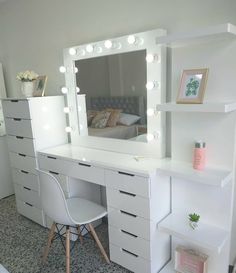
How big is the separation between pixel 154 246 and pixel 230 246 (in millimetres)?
557

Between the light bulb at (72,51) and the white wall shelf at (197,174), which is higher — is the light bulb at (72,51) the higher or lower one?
the higher one

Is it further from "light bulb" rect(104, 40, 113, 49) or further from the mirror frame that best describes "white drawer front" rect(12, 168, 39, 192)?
"light bulb" rect(104, 40, 113, 49)

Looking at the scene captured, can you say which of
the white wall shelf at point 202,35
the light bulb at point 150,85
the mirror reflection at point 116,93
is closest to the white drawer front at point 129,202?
the mirror reflection at point 116,93

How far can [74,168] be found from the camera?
2.14 metres

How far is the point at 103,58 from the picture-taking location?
2199 mm

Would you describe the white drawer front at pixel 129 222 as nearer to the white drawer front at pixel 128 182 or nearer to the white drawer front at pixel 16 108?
the white drawer front at pixel 128 182

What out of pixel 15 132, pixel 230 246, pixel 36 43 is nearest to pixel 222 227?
pixel 230 246

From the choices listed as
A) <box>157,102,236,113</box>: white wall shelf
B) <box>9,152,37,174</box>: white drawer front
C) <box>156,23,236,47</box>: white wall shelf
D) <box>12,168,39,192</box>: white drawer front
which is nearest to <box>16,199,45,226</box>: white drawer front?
<box>12,168,39,192</box>: white drawer front

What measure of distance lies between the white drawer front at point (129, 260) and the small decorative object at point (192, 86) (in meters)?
1.18

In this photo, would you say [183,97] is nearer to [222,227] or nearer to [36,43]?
[222,227]

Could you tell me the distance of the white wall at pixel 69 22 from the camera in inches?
68.1

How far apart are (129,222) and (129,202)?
160mm

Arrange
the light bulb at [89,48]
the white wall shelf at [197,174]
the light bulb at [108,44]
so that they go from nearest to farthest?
the white wall shelf at [197,174] < the light bulb at [108,44] < the light bulb at [89,48]

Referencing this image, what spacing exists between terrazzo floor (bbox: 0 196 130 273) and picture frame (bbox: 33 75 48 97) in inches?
54.7
